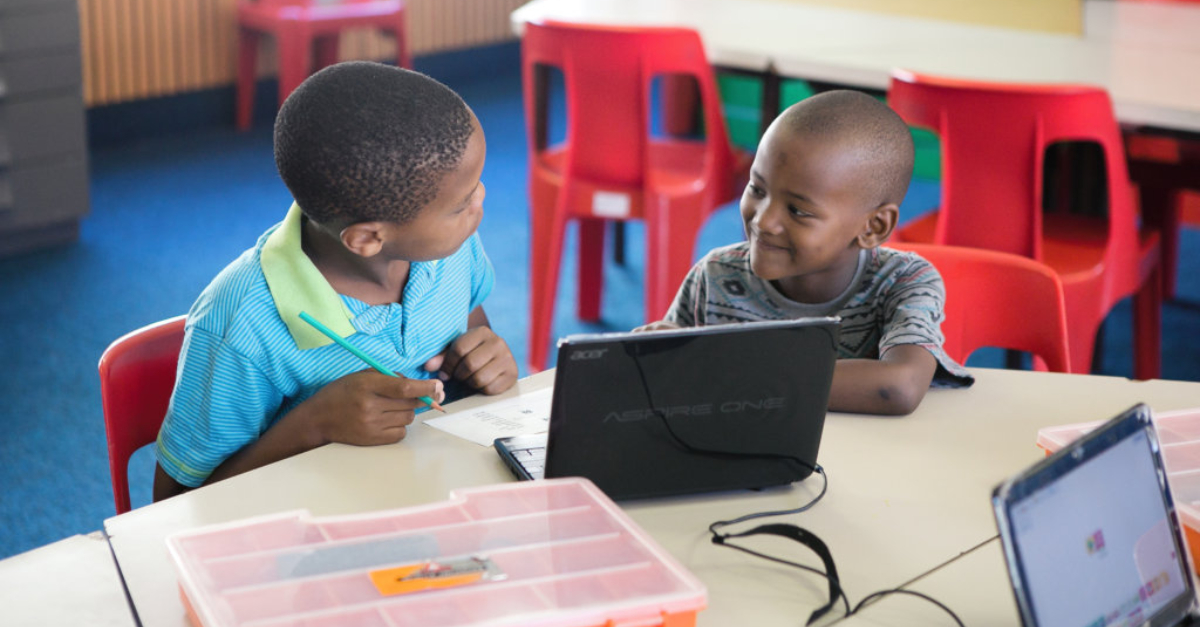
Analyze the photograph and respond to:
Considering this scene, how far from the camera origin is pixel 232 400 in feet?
4.60

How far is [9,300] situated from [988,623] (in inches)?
124

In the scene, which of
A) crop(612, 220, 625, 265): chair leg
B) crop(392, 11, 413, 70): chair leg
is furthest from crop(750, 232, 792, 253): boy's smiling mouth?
crop(392, 11, 413, 70): chair leg

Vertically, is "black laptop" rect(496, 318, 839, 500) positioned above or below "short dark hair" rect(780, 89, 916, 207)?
below

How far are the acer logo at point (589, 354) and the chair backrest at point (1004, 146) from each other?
1466 millimetres

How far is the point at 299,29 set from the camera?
5055mm

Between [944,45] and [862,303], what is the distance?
1.69 metres

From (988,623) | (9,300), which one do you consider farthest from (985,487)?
(9,300)

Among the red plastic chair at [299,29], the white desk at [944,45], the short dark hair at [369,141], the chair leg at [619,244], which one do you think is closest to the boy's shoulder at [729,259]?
the short dark hair at [369,141]

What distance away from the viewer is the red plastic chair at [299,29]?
5074 millimetres

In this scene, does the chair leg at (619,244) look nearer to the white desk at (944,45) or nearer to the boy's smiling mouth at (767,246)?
→ the white desk at (944,45)

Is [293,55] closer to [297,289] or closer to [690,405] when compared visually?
[297,289]

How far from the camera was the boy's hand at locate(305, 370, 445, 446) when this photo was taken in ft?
4.33

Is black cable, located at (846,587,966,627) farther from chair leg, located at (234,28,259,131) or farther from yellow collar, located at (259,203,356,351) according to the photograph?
chair leg, located at (234,28,259,131)

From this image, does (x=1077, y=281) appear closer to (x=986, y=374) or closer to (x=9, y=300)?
(x=986, y=374)
